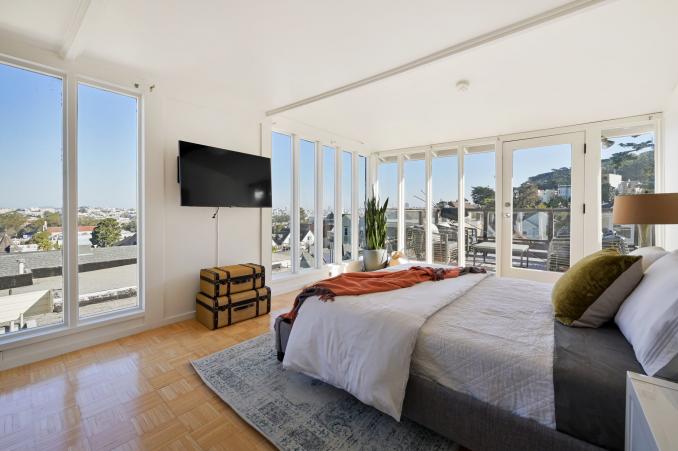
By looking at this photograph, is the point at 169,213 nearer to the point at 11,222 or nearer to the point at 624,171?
the point at 11,222

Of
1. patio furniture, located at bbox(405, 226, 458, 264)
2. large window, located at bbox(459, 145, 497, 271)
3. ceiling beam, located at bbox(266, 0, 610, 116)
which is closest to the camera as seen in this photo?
ceiling beam, located at bbox(266, 0, 610, 116)

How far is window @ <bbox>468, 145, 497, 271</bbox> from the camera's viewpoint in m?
4.59

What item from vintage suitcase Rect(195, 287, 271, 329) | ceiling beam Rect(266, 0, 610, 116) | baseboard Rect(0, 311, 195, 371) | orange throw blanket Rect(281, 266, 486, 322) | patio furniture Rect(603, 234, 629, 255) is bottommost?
baseboard Rect(0, 311, 195, 371)

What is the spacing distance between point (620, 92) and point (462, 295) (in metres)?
2.72

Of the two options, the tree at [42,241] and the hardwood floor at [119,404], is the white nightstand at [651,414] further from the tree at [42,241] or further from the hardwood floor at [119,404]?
the tree at [42,241]

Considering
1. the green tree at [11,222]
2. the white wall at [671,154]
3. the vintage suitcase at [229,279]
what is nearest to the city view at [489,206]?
the white wall at [671,154]

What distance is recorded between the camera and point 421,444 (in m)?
1.46

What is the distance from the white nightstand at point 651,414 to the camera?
0.72 m

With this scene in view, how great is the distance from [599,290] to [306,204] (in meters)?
3.59

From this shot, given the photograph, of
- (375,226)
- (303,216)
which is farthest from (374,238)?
(303,216)

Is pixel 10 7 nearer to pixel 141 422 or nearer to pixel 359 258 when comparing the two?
pixel 141 422

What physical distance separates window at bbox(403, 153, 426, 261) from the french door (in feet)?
4.32

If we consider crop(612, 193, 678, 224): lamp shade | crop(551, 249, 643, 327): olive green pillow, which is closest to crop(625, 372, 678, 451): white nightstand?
crop(551, 249, 643, 327): olive green pillow

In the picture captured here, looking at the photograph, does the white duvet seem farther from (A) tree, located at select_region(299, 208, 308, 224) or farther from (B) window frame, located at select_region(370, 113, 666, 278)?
(B) window frame, located at select_region(370, 113, 666, 278)
